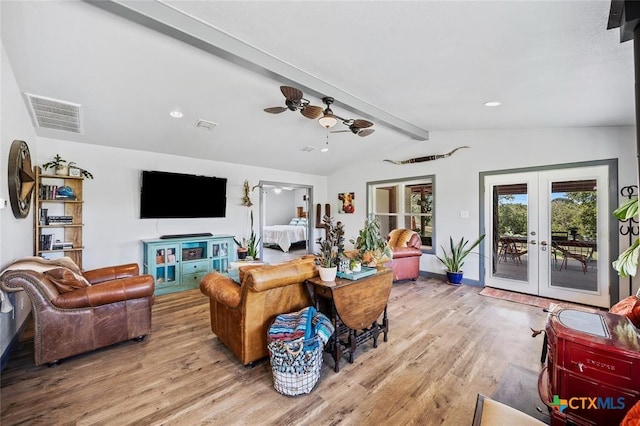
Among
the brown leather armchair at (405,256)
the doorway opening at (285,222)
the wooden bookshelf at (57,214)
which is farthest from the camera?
the doorway opening at (285,222)

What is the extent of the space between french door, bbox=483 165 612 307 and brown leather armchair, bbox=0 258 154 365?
5.13 meters

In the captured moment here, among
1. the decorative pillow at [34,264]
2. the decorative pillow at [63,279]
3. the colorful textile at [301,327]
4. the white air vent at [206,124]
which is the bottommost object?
the colorful textile at [301,327]

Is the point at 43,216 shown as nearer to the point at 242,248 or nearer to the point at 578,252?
the point at 242,248

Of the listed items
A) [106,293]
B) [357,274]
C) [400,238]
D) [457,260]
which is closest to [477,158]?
[457,260]

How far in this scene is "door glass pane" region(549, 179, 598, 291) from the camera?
12.4 ft

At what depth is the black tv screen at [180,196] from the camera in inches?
173

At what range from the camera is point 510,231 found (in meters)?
4.51

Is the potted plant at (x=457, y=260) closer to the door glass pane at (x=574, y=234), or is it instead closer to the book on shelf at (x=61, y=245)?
the door glass pane at (x=574, y=234)

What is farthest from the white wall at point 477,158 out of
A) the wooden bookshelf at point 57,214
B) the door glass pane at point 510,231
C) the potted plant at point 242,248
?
the wooden bookshelf at point 57,214

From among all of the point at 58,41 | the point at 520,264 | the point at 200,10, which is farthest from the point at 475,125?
the point at 58,41

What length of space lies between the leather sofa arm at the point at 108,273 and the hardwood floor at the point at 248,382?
694 millimetres

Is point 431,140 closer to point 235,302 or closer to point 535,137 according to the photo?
point 535,137

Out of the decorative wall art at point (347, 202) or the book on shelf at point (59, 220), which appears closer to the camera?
the book on shelf at point (59, 220)

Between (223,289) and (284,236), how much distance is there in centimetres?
602
